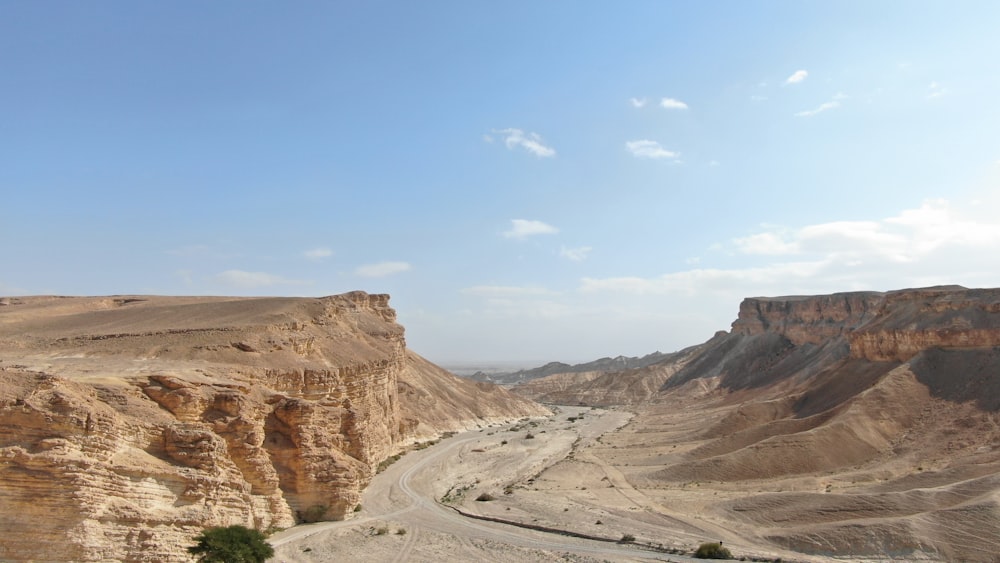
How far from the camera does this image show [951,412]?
132ft

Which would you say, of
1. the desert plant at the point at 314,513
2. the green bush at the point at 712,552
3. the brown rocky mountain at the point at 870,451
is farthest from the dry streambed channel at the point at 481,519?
the brown rocky mountain at the point at 870,451

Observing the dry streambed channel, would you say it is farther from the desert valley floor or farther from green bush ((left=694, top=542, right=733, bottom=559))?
green bush ((left=694, top=542, right=733, bottom=559))

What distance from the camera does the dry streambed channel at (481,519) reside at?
24688 mm

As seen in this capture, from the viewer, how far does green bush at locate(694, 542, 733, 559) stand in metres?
24.0

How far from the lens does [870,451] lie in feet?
128

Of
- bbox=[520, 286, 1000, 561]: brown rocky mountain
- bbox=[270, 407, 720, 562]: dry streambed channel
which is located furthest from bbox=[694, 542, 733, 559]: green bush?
bbox=[520, 286, 1000, 561]: brown rocky mountain

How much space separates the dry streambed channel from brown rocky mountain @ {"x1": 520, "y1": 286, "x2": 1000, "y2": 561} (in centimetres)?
441

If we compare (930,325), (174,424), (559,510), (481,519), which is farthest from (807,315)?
(174,424)

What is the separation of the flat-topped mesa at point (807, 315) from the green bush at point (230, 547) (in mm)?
73111

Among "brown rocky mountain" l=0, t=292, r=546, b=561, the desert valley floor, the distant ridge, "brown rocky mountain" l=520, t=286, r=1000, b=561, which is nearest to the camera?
"brown rocky mountain" l=0, t=292, r=546, b=561

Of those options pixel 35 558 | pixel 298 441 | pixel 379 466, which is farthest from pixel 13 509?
→ pixel 379 466

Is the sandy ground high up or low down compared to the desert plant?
down

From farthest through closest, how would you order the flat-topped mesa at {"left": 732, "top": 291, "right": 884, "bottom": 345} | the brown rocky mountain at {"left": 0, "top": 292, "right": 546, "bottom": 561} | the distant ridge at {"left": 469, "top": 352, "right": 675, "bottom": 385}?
the distant ridge at {"left": 469, "top": 352, "right": 675, "bottom": 385}
the flat-topped mesa at {"left": 732, "top": 291, "right": 884, "bottom": 345}
the brown rocky mountain at {"left": 0, "top": 292, "right": 546, "bottom": 561}

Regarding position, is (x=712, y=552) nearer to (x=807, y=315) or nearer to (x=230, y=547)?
(x=230, y=547)
